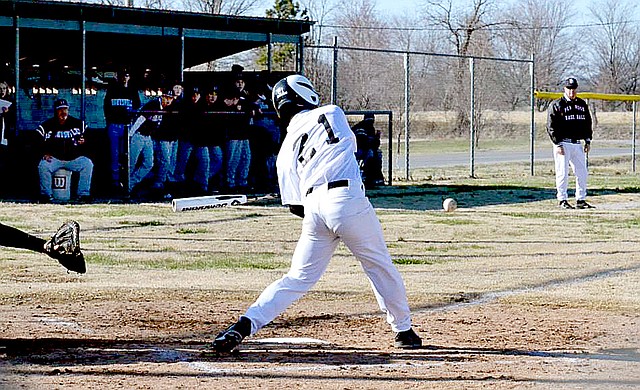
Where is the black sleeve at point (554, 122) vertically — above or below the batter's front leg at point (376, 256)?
above

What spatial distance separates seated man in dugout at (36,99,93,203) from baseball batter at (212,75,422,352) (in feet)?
44.3

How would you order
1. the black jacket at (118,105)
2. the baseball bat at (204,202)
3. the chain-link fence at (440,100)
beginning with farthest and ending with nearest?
the chain-link fence at (440,100) < the black jacket at (118,105) < the baseball bat at (204,202)

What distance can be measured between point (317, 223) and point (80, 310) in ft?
9.86

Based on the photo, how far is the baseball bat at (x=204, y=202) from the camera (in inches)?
744

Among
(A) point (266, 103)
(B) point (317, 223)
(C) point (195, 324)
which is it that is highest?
(A) point (266, 103)

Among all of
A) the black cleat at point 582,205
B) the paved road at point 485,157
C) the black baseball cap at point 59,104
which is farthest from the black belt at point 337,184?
the paved road at point 485,157

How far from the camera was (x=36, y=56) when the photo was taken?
102 ft

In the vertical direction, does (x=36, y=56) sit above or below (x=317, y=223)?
above

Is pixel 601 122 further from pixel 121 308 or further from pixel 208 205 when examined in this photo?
pixel 121 308

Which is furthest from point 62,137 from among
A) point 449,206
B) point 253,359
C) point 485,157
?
point 485,157

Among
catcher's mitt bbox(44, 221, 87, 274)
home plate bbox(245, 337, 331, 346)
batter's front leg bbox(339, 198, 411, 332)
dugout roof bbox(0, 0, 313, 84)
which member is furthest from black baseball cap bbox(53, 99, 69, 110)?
batter's front leg bbox(339, 198, 411, 332)

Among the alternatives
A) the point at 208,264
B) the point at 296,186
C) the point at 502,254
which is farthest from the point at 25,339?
the point at 502,254

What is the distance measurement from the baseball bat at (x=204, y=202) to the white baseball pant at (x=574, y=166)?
19.0 feet

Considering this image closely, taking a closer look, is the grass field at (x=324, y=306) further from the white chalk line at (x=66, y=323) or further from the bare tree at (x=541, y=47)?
the bare tree at (x=541, y=47)
